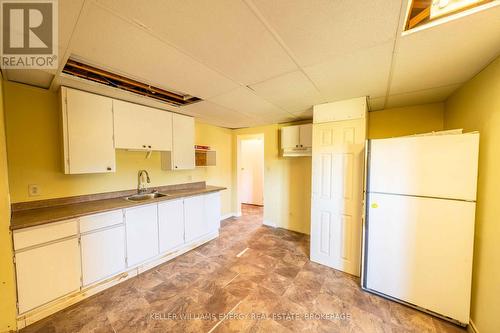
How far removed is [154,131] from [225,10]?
7.31 ft

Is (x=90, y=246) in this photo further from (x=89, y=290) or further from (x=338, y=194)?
(x=338, y=194)

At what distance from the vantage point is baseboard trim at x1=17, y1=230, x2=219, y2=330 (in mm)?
1628

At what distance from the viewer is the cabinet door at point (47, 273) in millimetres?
1591

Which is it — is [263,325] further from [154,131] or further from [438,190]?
[154,131]

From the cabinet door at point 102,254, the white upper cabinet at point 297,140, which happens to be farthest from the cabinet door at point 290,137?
the cabinet door at point 102,254

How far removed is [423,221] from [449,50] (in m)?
1.48

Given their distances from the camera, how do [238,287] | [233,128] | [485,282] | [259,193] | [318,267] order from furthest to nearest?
[259,193], [233,128], [318,267], [238,287], [485,282]

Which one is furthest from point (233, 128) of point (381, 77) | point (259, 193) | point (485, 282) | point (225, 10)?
point (485, 282)

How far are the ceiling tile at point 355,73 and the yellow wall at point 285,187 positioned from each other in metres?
1.69

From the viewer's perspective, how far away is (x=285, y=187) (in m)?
3.94

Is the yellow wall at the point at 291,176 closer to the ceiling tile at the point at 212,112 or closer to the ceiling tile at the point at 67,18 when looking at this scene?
the ceiling tile at the point at 212,112

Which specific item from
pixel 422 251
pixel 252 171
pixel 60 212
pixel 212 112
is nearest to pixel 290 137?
pixel 212 112

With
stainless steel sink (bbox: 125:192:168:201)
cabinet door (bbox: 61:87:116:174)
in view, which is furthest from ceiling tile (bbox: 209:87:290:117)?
stainless steel sink (bbox: 125:192:168:201)

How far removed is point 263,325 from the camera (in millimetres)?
1640
